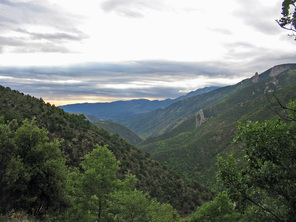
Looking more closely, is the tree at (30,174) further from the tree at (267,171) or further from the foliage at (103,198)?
the tree at (267,171)

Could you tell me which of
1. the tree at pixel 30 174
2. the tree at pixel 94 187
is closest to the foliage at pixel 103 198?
the tree at pixel 94 187

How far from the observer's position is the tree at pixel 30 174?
11438 mm

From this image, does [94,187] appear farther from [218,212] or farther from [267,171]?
[218,212]

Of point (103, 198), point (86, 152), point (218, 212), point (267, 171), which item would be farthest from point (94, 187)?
point (86, 152)

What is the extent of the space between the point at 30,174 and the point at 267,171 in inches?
541

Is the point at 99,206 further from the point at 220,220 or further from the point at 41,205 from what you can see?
the point at 220,220

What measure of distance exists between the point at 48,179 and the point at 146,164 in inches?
1744

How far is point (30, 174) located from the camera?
12273mm

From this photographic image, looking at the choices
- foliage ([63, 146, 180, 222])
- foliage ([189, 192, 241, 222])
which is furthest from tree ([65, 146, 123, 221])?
foliage ([189, 192, 241, 222])

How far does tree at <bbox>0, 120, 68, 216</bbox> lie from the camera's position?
11.4m

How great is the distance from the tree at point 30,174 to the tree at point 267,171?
1150 centimetres

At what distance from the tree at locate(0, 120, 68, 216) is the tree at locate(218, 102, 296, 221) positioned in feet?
37.7

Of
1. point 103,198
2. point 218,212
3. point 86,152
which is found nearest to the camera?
point 103,198

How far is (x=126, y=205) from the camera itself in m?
15.7
